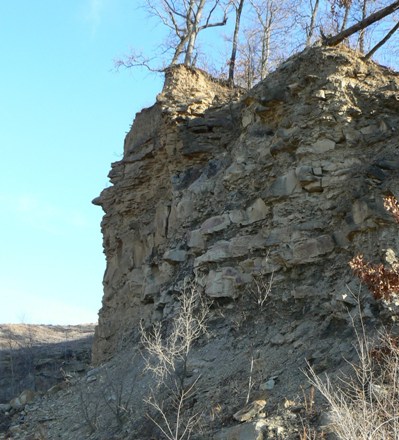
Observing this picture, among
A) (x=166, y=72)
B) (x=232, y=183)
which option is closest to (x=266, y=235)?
(x=232, y=183)

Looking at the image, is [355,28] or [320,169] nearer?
[320,169]

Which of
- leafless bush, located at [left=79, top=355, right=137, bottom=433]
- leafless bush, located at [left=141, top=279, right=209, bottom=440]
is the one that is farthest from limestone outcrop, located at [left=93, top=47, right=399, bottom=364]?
leafless bush, located at [left=79, top=355, right=137, bottom=433]

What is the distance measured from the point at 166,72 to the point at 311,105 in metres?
5.27

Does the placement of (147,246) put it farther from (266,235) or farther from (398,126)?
(398,126)

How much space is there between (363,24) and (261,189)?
3.89 meters

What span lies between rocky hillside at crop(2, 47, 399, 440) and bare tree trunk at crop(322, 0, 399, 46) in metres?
0.61

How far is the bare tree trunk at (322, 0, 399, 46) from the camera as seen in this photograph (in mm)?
14055

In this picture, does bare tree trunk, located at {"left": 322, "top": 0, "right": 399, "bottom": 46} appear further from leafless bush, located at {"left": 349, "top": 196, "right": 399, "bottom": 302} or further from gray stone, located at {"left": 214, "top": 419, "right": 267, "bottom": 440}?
gray stone, located at {"left": 214, "top": 419, "right": 267, "bottom": 440}

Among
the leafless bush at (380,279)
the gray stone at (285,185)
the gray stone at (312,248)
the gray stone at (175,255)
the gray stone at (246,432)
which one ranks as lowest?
the gray stone at (246,432)

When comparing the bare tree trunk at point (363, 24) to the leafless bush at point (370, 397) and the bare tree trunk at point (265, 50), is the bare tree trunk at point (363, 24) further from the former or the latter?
the bare tree trunk at point (265, 50)

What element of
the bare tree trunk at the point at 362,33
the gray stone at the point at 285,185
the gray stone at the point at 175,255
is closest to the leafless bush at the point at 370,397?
the gray stone at the point at 285,185

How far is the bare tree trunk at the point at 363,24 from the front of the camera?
14.1 m

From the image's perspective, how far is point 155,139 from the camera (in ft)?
55.6

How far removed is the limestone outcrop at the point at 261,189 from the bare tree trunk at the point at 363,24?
790 mm
